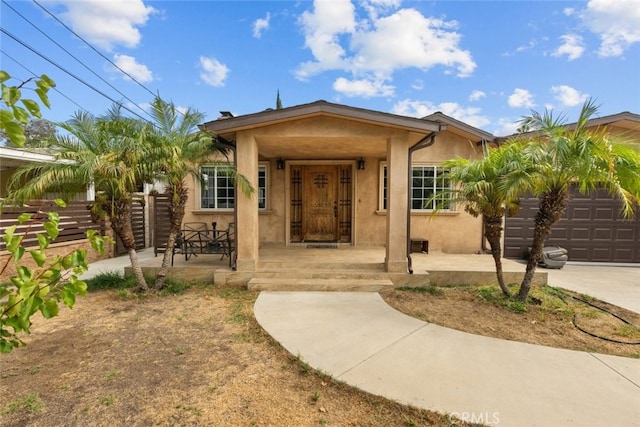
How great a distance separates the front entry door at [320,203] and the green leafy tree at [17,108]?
758 cm

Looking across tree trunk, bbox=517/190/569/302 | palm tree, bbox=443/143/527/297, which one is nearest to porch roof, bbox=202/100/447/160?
palm tree, bbox=443/143/527/297

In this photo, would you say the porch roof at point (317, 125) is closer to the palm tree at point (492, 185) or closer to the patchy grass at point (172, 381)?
the palm tree at point (492, 185)

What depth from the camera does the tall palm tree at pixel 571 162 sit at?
3.78 meters

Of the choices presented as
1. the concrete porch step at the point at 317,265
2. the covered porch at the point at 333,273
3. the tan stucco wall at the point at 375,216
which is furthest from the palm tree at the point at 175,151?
the tan stucco wall at the point at 375,216

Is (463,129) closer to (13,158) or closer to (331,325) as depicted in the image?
(331,325)

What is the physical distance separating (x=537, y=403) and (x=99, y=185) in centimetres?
606

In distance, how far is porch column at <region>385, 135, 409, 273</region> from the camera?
18.4 ft

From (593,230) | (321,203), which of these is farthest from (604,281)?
(321,203)

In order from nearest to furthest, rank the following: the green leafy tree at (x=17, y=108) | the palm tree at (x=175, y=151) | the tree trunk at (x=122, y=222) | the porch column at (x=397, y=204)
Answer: the green leafy tree at (x=17, y=108) < the palm tree at (x=175, y=151) < the tree trunk at (x=122, y=222) < the porch column at (x=397, y=204)

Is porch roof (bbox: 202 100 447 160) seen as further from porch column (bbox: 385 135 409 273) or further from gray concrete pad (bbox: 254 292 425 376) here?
gray concrete pad (bbox: 254 292 425 376)

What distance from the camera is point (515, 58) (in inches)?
416

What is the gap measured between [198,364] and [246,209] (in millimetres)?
3114

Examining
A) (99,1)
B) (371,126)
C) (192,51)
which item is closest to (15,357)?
(371,126)

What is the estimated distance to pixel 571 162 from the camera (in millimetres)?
3893
